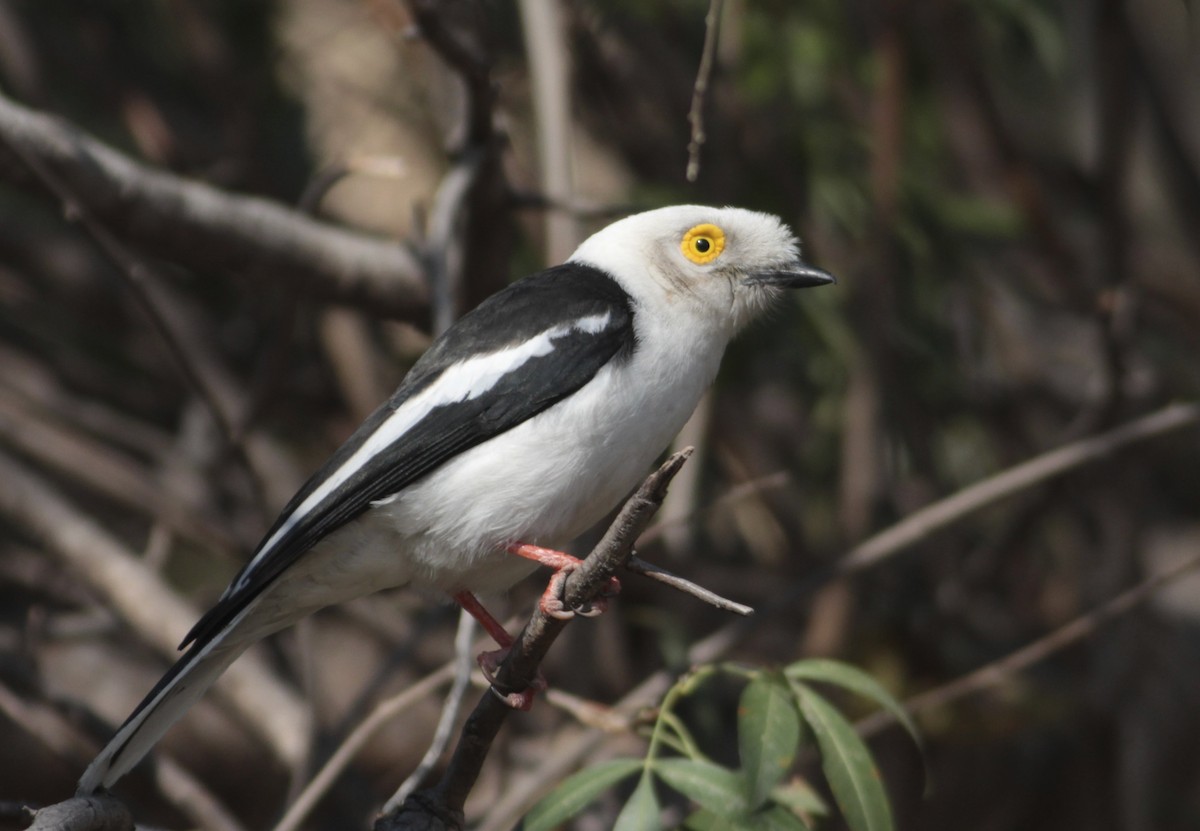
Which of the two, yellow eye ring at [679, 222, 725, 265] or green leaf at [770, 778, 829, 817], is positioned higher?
yellow eye ring at [679, 222, 725, 265]

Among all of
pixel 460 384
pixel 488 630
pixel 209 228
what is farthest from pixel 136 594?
pixel 460 384

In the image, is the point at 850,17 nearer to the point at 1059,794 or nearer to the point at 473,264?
the point at 473,264

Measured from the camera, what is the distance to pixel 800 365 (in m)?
5.63

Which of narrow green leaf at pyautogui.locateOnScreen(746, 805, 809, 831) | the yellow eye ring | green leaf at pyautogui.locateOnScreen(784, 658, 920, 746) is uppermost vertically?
the yellow eye ring

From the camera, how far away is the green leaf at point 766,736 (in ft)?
8.16

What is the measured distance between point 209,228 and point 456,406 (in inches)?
47.0

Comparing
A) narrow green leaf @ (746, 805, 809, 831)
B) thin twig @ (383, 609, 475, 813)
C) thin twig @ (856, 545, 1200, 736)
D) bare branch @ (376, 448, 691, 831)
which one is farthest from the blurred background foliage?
narrow green leaf @ (746, 805, 809, 831)

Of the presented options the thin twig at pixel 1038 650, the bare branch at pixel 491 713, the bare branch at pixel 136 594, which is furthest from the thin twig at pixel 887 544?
the bare branch at pixel 491 713

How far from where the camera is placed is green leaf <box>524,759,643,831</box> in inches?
104

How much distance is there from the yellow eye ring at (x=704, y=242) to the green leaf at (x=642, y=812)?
155cm

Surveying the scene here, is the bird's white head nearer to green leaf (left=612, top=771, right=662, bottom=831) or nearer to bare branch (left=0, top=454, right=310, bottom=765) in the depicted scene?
green leaf (left=612, top=771, right=662, bottom=831)

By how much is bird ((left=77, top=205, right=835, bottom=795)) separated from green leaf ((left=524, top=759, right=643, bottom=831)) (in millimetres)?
574

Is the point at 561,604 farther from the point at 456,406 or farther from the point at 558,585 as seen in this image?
the point at 456,406

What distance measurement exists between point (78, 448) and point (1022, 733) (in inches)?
158
